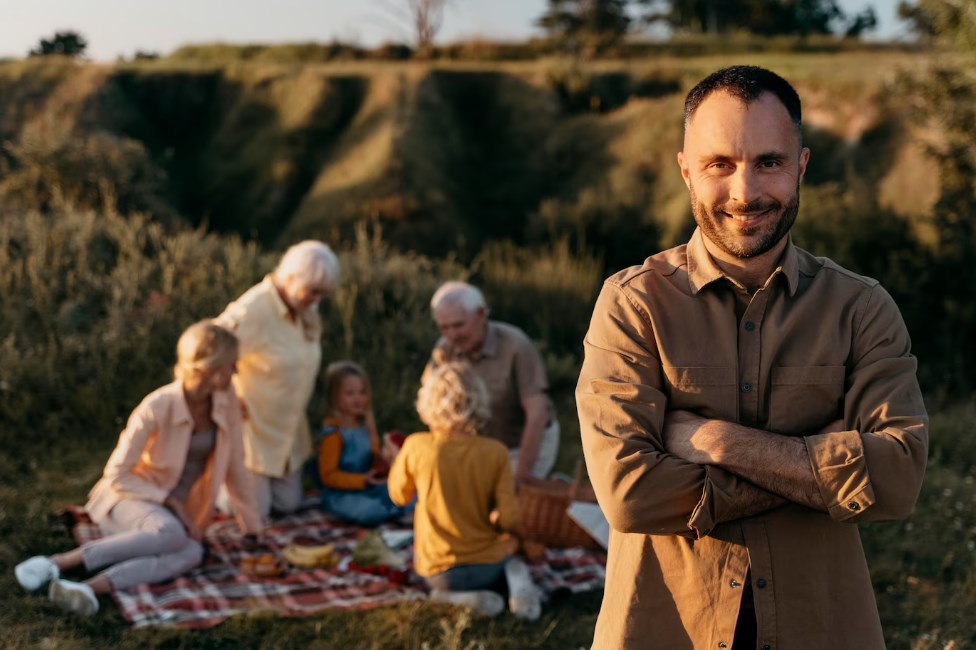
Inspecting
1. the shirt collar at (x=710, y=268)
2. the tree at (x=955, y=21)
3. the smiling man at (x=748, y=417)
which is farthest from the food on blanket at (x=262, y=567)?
the tree at (x=955, y=21)

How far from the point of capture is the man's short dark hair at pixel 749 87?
220 centimetres

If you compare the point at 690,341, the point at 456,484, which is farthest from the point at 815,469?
the point at 456,484

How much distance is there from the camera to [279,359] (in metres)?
6.77

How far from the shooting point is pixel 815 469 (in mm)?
2225

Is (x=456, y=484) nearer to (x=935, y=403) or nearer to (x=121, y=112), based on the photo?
(x=935, y=403)

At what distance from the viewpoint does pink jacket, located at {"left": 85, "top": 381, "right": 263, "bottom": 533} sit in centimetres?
563

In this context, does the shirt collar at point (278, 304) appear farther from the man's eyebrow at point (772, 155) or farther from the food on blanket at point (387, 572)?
the man's eyebrow at point (772, 155)

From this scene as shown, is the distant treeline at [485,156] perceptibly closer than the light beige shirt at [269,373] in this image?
No

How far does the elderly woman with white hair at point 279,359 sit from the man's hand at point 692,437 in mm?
4502

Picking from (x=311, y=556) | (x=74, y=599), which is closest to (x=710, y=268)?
(x=74, y=599)

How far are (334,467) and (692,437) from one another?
488cm

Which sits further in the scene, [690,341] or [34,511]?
[34,511]

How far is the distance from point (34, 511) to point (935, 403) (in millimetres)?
8520

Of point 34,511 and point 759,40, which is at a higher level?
point 759,40
